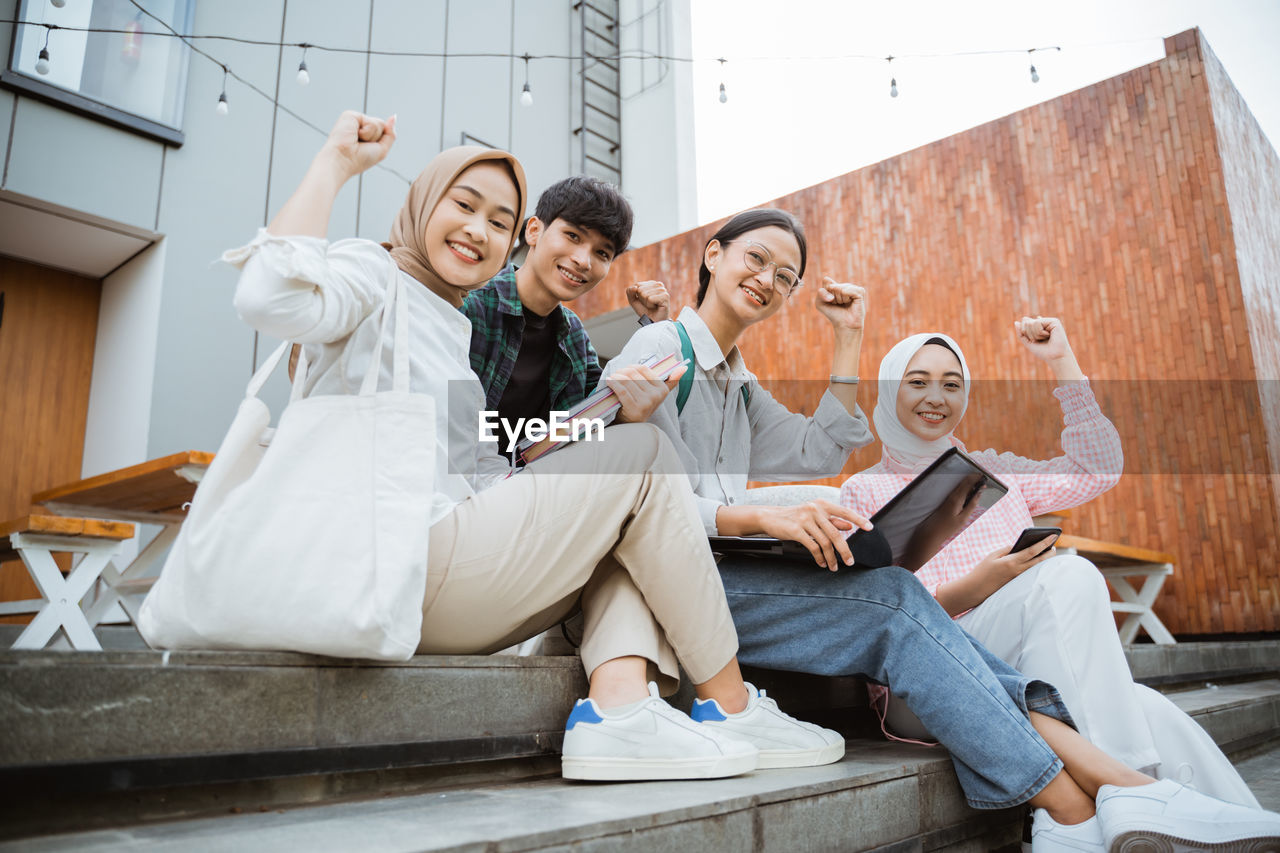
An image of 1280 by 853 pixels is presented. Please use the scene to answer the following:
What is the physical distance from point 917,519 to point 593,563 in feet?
1.77

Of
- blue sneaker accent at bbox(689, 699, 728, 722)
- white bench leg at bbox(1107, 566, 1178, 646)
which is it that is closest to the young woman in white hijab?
blue sneaker accent at bbox(689, 699, 728, 722)

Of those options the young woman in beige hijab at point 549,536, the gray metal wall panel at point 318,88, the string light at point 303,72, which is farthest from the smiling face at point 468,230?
the string light at point 303,72

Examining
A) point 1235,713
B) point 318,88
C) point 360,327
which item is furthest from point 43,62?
point 1235,713

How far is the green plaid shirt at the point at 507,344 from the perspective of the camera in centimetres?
188

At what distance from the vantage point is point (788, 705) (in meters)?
1.68

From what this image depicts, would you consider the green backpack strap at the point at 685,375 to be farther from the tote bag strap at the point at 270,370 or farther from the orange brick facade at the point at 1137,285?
the orange brick facade at the point at 1137,285

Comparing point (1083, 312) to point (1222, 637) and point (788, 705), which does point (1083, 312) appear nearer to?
point (1222, 637)

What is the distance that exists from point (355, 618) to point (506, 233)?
78cm

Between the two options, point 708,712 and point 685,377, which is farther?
point 685,377

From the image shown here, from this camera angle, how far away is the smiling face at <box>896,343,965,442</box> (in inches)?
77.0

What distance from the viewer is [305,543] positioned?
0.97m

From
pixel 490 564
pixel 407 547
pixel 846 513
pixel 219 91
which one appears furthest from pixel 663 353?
pixel 219 91

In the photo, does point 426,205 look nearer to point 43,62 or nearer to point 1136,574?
point 1136,574

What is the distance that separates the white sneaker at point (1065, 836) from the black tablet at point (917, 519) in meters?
0.43
